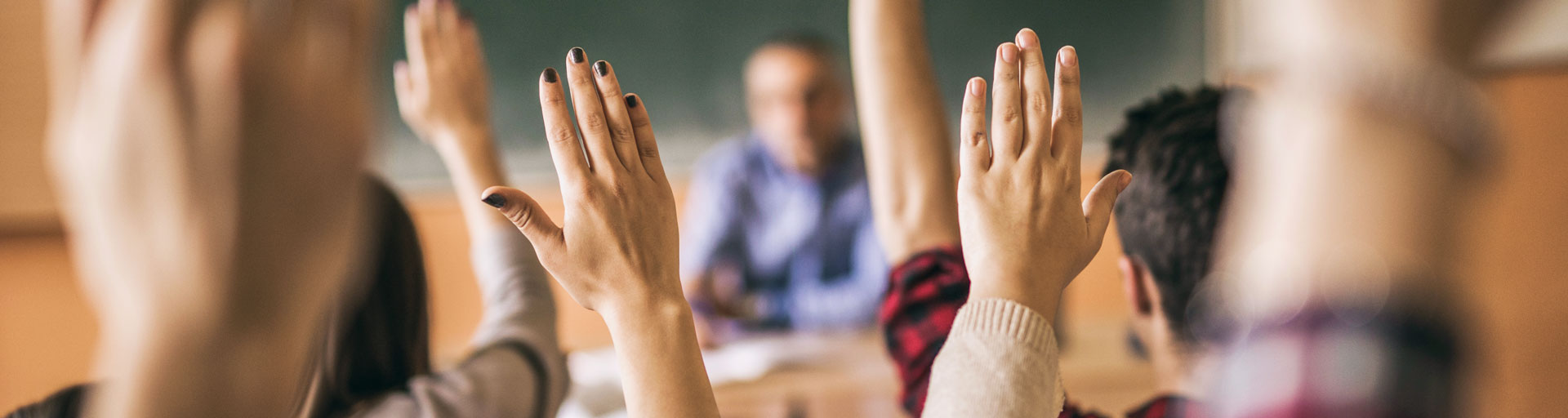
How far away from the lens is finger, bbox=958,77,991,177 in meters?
0.44

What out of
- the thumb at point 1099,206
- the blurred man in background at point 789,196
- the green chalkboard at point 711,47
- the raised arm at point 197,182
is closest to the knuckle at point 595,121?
the raised arm at point 197,182

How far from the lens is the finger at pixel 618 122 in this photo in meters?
0.44

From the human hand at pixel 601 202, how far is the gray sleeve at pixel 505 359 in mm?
461

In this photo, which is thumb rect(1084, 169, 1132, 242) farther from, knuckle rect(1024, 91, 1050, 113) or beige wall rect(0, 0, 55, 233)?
beige wall rect(0, 0, 55, 233)

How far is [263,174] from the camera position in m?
0.24

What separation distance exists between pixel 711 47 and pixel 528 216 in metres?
2.45

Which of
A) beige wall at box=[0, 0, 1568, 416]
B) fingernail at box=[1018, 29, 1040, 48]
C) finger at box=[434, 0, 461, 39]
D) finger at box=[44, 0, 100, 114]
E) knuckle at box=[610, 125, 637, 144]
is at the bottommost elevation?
beige wall at box=[0, 0, 1568, 416]

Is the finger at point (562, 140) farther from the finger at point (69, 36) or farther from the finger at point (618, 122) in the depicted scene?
the finger at point (69, 36)

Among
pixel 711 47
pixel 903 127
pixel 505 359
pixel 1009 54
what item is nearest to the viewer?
pixel 1009 54

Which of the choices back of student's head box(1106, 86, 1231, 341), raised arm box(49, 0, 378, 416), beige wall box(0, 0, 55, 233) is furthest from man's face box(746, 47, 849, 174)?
raised arm box(49, 0, 378, 416)

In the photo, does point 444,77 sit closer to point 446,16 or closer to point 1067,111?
point 446,16

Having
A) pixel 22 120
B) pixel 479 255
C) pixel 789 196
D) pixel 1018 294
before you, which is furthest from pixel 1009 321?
pixel 22 120

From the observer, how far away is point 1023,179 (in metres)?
0.43

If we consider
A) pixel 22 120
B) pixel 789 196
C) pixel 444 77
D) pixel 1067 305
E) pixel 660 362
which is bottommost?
pixel 1067 305
